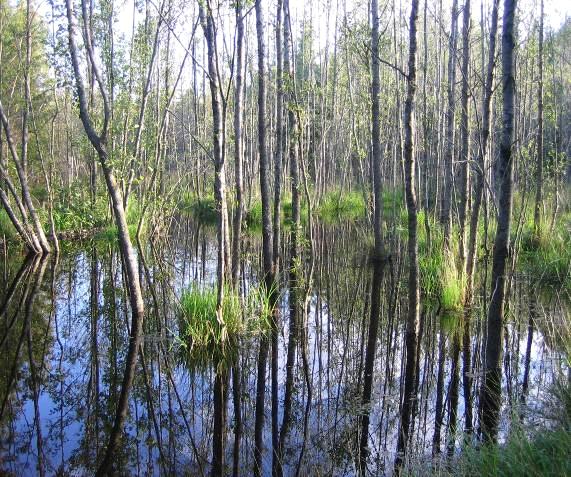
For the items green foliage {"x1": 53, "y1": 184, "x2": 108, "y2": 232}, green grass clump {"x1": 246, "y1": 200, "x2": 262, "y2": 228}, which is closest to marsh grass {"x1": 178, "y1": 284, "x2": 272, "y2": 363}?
green foliage {"x1": 53, "y1": 184, "x2": 108, "y2": 232}

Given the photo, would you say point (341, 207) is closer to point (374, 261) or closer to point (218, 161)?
point (374, 261)

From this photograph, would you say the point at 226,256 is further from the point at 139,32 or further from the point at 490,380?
the point at 139,32

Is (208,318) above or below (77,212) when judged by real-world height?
below

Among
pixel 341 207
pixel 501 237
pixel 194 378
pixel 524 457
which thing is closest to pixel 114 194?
pixel 194 378

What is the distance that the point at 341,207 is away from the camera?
72.4 feet

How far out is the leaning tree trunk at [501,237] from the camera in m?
4.19

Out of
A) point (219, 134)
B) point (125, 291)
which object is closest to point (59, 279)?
point (125, 291)

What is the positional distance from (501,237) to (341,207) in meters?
17.7

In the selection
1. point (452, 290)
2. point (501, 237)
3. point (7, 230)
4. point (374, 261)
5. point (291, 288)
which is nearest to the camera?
point (501, 237)

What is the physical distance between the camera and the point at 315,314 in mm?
8383

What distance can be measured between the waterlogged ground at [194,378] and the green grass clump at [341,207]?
34.8ft

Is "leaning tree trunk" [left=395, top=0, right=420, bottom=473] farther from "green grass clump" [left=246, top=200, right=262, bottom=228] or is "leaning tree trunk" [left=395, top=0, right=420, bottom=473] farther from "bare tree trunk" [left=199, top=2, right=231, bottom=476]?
"green grass clump" [left=246, top=200, right=262, bottom=228]

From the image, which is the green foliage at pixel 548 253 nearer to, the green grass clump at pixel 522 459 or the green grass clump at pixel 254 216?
the green grass clump at pixel 522 459

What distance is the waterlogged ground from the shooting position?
14.0ft
